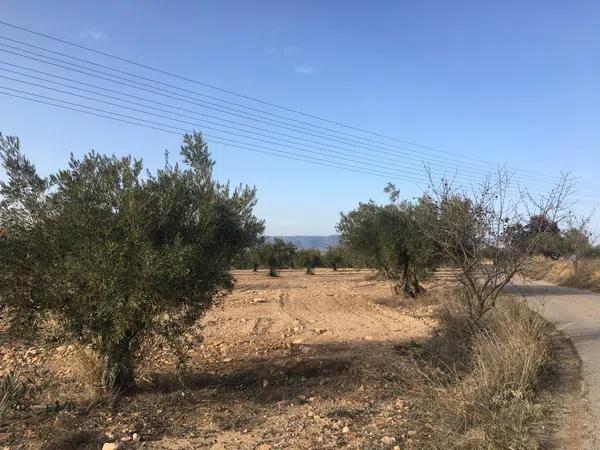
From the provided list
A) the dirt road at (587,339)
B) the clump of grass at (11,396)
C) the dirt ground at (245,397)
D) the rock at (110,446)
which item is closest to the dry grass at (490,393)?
the dirt ground at (245,397)

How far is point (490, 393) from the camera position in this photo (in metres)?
6.42

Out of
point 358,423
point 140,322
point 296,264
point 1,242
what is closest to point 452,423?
point 358,423

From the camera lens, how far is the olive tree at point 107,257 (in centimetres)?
699

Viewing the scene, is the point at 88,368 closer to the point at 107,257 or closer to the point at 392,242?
the point at 107,257

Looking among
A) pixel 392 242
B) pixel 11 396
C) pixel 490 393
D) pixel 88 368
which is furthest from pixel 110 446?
pixel 392 242

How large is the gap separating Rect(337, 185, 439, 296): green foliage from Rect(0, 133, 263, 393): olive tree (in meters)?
14.4

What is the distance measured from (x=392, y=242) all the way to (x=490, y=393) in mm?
15797

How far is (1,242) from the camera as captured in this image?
23.5 ft

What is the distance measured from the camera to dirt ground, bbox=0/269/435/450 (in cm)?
608

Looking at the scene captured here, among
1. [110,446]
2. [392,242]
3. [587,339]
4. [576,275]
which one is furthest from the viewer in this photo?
[576,275]

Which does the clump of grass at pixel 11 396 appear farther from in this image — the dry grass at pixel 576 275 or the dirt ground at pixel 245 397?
the dry grass at pixel 576 275

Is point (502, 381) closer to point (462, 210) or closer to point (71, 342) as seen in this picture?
point (462, 210)

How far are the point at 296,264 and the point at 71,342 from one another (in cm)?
5680

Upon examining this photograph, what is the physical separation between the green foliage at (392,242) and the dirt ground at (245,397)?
7.91 meters
